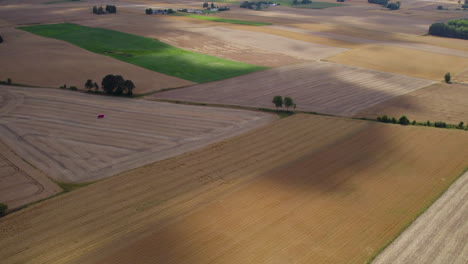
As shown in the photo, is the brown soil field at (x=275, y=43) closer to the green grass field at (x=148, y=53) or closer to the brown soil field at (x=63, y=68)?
the green grass field at (x=148, y=53)

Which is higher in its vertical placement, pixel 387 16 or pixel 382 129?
pixel 387 16

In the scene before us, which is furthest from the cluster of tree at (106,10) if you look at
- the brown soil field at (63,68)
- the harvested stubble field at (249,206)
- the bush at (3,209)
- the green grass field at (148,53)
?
the bush at (3,209)

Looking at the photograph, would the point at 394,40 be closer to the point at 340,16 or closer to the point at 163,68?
the point at 340,16

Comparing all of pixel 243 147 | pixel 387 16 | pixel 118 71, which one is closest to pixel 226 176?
pixel 243 147

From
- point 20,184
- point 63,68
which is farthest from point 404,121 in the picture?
point 63,68

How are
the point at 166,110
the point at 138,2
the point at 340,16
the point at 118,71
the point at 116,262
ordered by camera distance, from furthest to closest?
1. the point at 138,2
2. the point at 340,16
3. the point at 118,71
4. the point at 166,110
5. the point at 116,262
